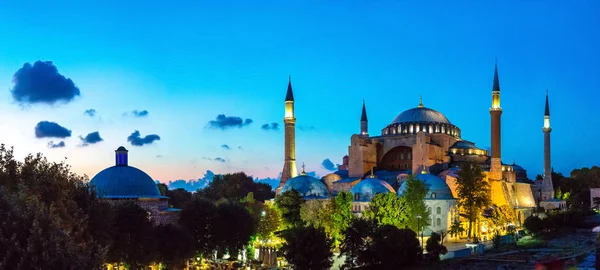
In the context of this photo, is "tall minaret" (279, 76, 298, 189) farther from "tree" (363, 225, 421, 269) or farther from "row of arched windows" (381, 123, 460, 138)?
"tree" (363, 225, 421, 269)

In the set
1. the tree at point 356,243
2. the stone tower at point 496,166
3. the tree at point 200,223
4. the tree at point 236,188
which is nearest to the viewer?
the tree at point 356,243

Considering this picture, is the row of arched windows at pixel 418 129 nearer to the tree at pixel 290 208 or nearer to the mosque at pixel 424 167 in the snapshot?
the mosque at pixel 424 167

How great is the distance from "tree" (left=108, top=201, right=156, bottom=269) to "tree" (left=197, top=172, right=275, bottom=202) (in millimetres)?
34214

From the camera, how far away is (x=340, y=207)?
3397 centimetres

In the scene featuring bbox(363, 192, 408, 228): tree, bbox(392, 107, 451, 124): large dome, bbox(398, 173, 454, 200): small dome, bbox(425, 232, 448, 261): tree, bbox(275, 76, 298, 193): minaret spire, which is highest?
bbox(392, 107, 451, 124): large dome

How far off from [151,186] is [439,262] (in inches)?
562

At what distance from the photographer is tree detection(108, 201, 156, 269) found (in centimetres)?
2297

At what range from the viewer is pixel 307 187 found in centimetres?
4184

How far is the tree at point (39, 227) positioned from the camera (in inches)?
518

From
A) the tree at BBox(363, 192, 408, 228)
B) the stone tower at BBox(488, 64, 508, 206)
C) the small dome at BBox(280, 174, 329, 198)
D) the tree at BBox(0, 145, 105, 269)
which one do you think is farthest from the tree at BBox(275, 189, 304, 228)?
the tree at BBox(0, 145, 105, 269)

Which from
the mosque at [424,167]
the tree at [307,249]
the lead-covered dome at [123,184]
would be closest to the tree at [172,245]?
the tree at [307,249]

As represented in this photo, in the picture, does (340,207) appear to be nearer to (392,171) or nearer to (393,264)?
(393,264)

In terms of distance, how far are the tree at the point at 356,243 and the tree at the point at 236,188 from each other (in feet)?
106

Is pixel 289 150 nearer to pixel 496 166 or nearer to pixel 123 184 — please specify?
pixel 496 166
